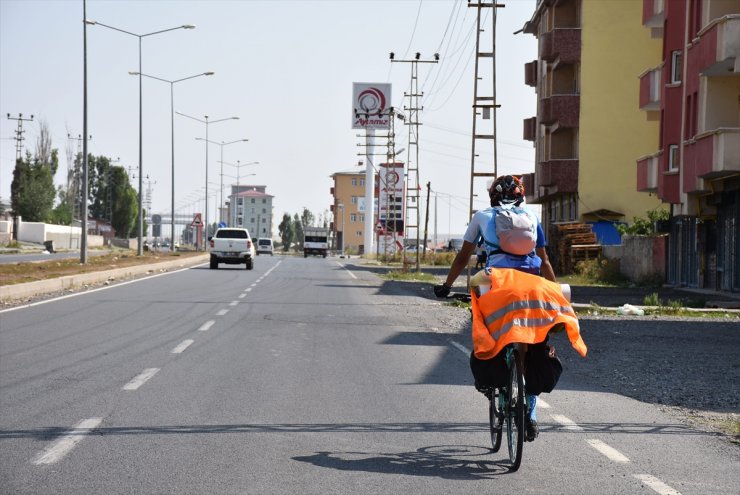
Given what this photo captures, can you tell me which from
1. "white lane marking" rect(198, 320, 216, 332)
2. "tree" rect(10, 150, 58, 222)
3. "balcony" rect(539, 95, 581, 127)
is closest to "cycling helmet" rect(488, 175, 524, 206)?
"white lane marking" rect(198, 320, 216, 332)

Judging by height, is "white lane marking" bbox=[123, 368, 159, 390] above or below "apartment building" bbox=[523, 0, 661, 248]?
below

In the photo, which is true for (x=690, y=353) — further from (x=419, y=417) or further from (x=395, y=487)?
(x=395, y=487)

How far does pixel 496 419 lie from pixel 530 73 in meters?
59.4

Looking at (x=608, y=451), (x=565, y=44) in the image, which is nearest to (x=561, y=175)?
(x=565, y=44)

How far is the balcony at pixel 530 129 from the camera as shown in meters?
63.2

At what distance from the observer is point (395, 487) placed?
6.13 meters

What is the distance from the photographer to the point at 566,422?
28.6 feet

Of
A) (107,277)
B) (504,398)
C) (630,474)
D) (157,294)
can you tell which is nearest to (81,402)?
(504,398)

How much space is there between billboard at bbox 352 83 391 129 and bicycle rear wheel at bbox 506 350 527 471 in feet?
409

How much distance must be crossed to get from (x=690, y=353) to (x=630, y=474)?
29.2 ft

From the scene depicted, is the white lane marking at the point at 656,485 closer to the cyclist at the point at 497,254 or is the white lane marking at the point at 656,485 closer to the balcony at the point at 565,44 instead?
the cyclist at the point at 497,254

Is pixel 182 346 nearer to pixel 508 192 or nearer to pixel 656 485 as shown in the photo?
pixel 508 192

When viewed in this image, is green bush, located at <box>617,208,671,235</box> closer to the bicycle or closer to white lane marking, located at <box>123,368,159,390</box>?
white lane marking, located at <box>123,368,159,390</box>

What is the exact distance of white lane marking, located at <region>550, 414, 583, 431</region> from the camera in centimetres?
840
